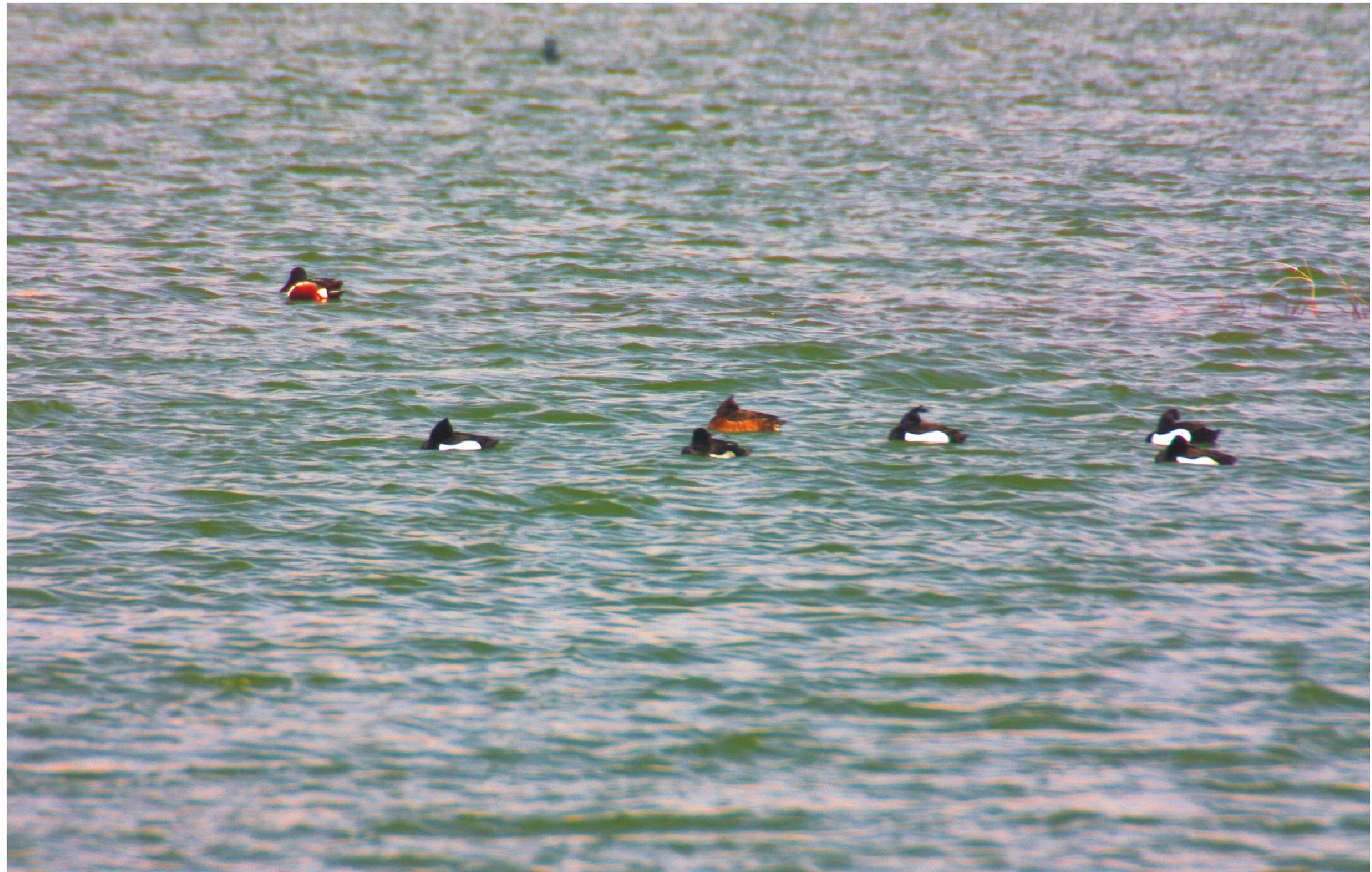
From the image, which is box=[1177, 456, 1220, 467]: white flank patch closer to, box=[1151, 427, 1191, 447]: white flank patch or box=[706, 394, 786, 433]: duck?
box=[1151, 427, 1191, 447]: white flank patch

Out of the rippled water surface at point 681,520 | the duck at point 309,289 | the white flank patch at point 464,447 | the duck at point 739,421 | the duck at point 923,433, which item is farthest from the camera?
the duck at point 309,289

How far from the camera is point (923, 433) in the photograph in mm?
15680

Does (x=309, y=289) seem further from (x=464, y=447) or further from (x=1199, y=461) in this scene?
(x=1199, y=461)

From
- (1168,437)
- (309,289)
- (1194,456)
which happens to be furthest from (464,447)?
(1194,456)

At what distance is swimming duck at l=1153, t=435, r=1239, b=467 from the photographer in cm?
1498

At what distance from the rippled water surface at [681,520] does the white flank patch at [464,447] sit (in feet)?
0.82

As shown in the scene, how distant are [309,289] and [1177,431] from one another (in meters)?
12.3

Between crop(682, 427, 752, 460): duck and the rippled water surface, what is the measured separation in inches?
4.7

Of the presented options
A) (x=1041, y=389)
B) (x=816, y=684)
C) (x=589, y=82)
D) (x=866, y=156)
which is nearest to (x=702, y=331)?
(x=1041, y=389)

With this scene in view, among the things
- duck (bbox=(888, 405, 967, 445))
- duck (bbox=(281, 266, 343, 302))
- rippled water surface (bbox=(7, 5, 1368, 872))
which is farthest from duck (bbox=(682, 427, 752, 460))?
duck (bbox=(281, 266, 343, 302))

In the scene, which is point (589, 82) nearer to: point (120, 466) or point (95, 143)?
point (95, 143)

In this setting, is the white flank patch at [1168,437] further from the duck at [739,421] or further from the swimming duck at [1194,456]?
the duck at [739,421]

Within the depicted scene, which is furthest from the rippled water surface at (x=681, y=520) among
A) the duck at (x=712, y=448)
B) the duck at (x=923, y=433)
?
the duck at (x=923, y=433)

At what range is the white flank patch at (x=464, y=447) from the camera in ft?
50.2
